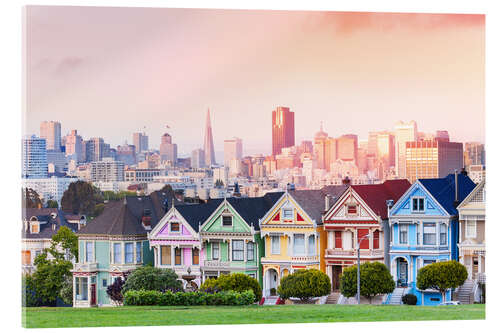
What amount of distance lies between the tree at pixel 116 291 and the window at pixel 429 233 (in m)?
7.69

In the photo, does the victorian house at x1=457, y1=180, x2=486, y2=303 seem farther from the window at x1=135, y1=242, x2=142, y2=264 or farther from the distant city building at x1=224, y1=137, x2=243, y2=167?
the window at x1=135, y1=242, x2=142, y2=264

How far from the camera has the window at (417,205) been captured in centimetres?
3120

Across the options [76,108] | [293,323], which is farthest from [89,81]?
[293,323]

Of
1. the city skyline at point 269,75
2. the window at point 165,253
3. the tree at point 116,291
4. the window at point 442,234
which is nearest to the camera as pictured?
the city skyline at point 269,75

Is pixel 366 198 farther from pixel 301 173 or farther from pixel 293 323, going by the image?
pixel 293 323

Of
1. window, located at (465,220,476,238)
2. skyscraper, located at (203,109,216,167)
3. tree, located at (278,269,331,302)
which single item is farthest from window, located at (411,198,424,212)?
skyscraper, located at (203,109,216,167)

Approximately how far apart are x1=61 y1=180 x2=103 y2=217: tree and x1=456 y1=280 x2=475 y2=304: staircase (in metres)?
9.29

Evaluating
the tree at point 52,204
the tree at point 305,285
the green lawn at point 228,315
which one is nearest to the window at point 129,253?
the tree at point 52,204

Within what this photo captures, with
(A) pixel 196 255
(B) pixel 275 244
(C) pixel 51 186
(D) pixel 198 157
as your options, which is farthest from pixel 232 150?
(C) pixel 51 186

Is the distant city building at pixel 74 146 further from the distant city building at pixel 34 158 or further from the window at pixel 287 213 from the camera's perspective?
the window at pixel 287 213

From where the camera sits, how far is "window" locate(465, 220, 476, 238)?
3056 centimetres

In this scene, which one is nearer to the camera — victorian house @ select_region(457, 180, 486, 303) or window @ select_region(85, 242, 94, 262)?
victorian house @ select_region(457, 180, 486, 303)

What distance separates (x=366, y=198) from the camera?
3158 cm

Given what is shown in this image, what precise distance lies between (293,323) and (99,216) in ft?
22.2
